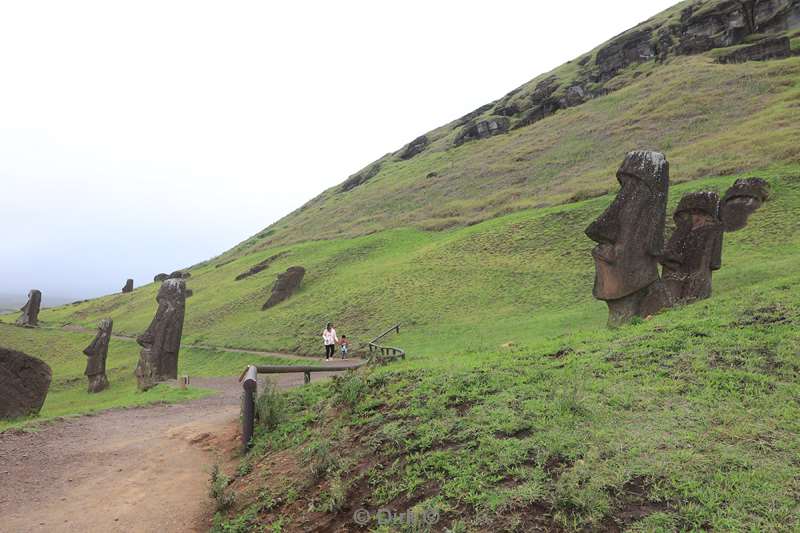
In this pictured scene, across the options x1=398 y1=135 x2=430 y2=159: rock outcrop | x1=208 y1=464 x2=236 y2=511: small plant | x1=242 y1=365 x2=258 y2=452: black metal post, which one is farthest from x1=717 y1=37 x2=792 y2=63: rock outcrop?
x1=208 y1=464 x2=236 y2=511: small plant

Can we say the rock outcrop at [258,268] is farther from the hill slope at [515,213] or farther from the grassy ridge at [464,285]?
the grassy ridge at [464,285]

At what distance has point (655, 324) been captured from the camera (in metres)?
9.91

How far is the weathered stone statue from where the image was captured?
44.4 ft

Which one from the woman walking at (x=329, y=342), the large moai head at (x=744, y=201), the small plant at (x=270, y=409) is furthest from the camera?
the woman walking at (x=329, y=342)

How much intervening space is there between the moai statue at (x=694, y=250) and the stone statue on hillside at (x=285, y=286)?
27146 mm

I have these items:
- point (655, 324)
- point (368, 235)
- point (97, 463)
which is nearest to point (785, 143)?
point (655, 324)

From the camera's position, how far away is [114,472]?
8.35 metres

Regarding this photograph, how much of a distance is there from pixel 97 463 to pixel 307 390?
12.4 feet

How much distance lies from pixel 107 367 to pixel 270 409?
86.8 ft

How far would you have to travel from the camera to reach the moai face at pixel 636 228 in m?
13.6

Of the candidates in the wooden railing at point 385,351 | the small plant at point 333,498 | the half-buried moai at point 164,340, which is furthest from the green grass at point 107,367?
the small plant at point 333,498

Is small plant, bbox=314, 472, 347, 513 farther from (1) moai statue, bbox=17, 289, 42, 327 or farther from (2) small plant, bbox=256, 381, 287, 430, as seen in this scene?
(1) moai statue, bbox=17, 289, 42, 327

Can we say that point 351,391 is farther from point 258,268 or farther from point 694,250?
point 258,268

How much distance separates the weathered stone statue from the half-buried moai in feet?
18.8
